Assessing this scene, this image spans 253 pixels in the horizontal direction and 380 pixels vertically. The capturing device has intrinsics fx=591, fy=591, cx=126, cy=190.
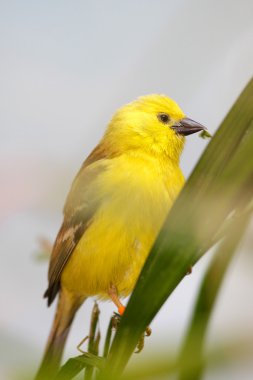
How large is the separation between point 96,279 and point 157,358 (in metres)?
1.67

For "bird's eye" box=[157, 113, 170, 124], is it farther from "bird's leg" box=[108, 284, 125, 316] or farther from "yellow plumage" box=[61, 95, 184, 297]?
"bird's leg" box=[108, 284, 125, 316]

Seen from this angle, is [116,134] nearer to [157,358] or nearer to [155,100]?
[155,100]

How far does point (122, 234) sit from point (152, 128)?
499 millimetres

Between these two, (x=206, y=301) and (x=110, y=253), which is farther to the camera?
(x=110, y=253)

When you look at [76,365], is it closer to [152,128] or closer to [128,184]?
[128,184]

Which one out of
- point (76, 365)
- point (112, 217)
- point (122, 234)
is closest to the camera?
point (76, 365)

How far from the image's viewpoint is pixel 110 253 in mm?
1845

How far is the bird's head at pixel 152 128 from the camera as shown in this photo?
2.04 metres

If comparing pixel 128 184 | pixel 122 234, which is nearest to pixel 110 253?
pixel 122 234

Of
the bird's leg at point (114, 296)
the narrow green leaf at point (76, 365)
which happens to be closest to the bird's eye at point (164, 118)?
the bird's leg at point (114, 296)

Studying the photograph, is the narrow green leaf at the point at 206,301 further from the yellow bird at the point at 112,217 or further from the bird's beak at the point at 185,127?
the bird's beak at the point at 185,127

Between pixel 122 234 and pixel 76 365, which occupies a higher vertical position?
pixel 122 234

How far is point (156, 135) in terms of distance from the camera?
2.09 metres

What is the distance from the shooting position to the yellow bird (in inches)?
68.5
